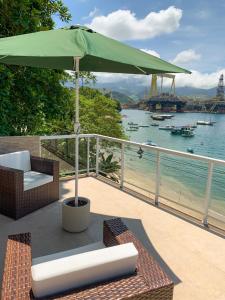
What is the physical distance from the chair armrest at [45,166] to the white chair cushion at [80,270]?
9.80 ft

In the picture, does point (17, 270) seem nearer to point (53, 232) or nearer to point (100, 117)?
point (53, 232)

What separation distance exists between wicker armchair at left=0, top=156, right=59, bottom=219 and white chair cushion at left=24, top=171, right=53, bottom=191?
52 millimetres

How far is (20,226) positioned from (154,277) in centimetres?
263

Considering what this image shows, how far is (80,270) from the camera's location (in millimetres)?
1495

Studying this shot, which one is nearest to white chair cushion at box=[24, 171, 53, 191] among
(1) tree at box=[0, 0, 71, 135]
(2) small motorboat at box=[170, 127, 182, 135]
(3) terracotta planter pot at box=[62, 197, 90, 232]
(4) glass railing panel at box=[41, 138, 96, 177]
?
(3) terracotta planter pot at box=[62, 197, 90, 232]

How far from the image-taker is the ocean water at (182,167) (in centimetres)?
484

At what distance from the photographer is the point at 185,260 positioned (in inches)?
121

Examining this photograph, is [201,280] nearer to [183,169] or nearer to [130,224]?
[130,224]

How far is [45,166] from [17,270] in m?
2.94

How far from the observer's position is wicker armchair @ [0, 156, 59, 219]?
387 cm

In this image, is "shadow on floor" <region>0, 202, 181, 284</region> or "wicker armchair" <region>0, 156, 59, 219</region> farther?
"wicker armchair" <region>0, 156, 59, 219</region>

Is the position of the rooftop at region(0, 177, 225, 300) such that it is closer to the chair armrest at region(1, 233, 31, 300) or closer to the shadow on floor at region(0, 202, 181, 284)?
the shadow on floor at region(0, 202, 181, 284)

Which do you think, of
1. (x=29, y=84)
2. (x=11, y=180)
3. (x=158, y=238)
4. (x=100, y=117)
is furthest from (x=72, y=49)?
(x=100, y=117)

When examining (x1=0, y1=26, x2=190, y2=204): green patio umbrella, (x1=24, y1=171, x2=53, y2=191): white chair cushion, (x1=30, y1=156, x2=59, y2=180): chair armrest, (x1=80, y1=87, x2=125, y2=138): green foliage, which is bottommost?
(x1=24, y1=171, x2=53, y2=191): white chair cushion
